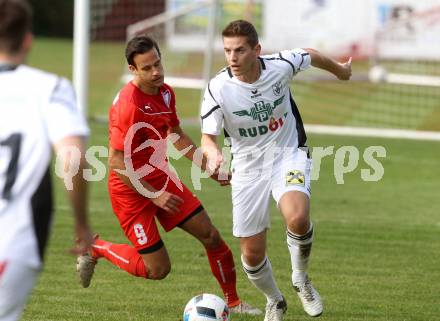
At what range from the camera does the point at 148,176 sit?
7664 mm

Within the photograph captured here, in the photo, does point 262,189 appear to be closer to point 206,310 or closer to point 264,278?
point 264,278

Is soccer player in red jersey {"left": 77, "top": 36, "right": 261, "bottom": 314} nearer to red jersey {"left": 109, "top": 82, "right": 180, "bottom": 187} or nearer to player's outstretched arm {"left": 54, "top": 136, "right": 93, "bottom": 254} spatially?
red jersey {"left": 109, "top": 82, "right": 180, "bottom": 187}

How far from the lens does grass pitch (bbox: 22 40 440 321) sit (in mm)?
7855

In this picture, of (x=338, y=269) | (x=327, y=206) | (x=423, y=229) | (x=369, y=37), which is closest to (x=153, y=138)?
(x=338, y=269)

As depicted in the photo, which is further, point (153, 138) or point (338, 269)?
point (338, 269)

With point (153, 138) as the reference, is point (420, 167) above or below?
below

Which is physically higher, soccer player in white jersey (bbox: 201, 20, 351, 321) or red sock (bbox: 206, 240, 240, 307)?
soccer player in white jersey (bbox: 201, 20, 351, 321)

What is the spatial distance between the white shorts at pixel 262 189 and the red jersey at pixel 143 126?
24.3 inches

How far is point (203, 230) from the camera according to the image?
774 cm

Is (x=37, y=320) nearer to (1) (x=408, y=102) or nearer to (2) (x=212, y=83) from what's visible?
(2) (x=212, y=83)

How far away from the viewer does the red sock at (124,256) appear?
7840mm

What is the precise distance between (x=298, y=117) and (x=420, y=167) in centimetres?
960

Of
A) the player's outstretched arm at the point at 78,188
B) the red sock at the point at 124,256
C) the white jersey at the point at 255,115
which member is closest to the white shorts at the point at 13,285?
the player's outstretched arm at the point at 78,188

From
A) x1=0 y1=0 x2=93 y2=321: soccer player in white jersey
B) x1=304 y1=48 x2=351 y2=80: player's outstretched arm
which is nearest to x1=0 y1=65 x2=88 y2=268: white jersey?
x1=0 y1=0 x2=93 y2=321: soccer player in white jersey
